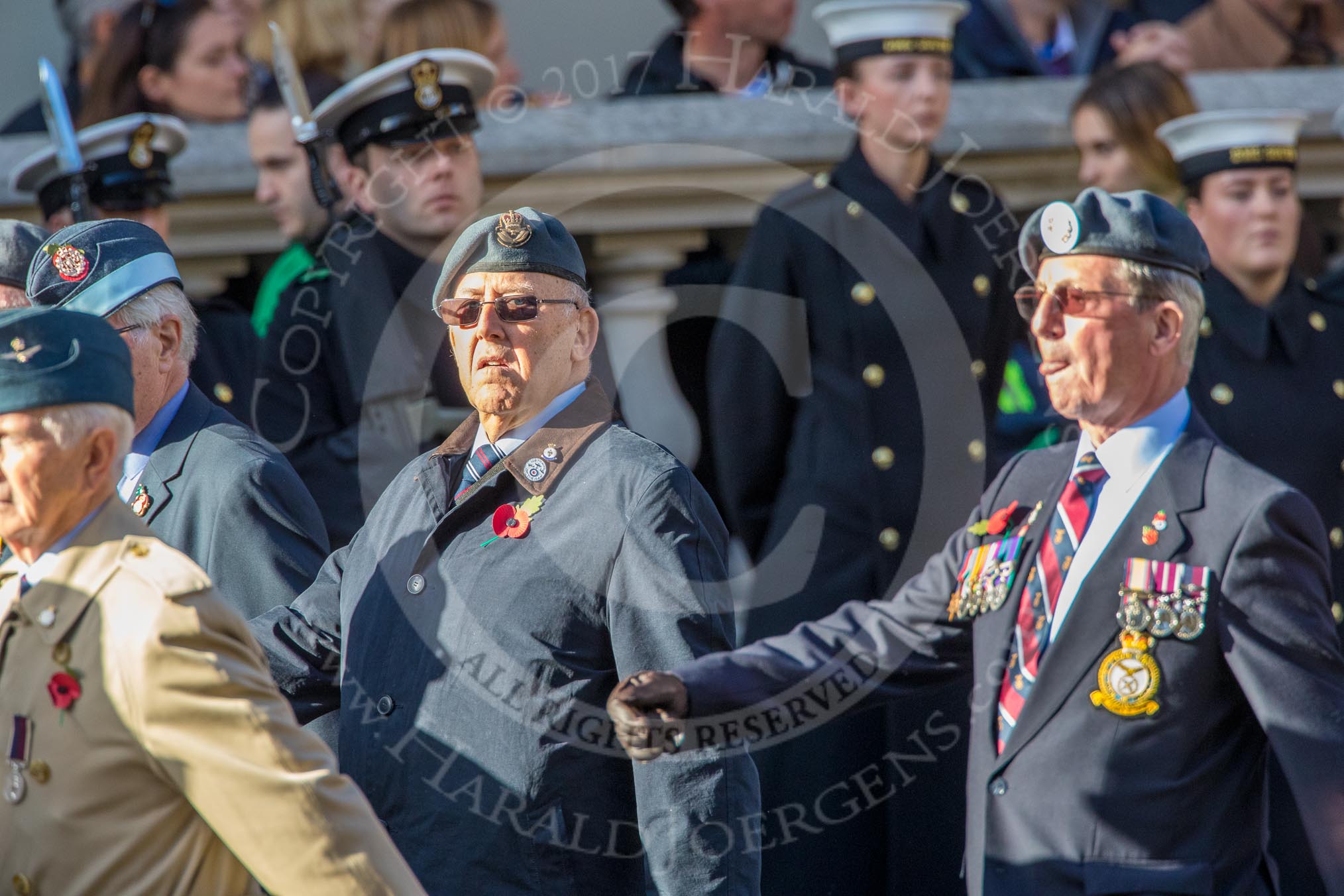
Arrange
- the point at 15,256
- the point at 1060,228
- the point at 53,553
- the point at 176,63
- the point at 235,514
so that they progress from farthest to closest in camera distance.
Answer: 1. the point at 176,63
2. the point at 15,256
3. the point at 235,514
4. the point at 1060,228
5. the point at 53,553

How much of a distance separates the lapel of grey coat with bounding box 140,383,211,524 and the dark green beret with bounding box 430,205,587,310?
0.59 m

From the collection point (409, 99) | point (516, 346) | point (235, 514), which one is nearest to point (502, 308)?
point (516, 346)

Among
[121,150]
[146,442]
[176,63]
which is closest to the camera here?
[146,442]

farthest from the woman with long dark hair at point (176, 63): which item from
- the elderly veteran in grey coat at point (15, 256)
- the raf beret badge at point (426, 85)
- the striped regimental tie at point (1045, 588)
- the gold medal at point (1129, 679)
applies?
the gold medal at point (1129, 679)

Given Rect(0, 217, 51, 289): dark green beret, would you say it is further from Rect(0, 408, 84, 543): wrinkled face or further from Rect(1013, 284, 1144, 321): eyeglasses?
Rect(1013, 284, 1144, 321): eyeglasses

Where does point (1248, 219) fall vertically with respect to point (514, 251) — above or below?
above

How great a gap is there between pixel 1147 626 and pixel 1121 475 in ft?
0.98

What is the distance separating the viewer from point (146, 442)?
3.96 m

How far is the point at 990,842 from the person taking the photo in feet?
11.6

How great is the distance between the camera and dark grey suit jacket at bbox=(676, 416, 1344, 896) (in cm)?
329

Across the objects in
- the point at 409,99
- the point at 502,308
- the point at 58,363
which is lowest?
the point at 58,363

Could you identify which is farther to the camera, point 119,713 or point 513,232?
point 513,232

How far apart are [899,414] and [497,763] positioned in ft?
6.93

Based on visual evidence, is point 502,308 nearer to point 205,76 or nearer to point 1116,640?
point 1116,640
